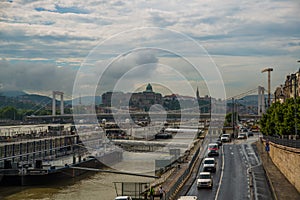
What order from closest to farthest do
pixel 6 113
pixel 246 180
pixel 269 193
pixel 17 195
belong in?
pixel 269 193 < pixel 246 180 < pixel 17 195 < pixel 6 113

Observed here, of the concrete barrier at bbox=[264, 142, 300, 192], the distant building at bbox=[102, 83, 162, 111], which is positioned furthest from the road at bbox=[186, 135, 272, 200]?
the distant building at bbox=[102, 83, 162, 111]

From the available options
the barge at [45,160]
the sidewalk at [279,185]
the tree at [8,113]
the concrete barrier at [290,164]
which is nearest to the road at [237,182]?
the sidewalk at [279,185]

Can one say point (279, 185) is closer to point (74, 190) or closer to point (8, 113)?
point (74, 190)

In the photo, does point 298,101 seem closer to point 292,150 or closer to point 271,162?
point 271,162

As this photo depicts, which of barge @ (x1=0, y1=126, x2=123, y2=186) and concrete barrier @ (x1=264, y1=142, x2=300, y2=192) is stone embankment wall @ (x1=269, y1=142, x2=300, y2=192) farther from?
barge @ (x1=0, y1=126, x2=123, y2=186)

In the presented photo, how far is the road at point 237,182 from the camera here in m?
20.9

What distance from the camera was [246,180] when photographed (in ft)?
83.6

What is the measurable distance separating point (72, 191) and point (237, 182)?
13.8m

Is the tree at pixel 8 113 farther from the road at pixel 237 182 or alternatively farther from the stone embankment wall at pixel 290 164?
the stone embankment wall at pixel 290 164

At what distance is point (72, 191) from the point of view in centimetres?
3256

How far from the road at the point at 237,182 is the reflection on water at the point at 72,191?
290 inches

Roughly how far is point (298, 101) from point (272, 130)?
10503mm

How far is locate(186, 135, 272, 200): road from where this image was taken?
20.9 metres

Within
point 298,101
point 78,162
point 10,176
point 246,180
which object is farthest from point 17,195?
point 298,101
